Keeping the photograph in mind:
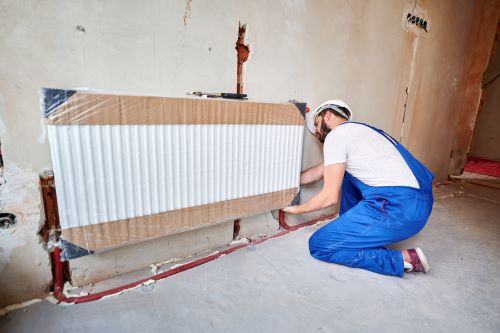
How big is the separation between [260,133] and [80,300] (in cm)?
101

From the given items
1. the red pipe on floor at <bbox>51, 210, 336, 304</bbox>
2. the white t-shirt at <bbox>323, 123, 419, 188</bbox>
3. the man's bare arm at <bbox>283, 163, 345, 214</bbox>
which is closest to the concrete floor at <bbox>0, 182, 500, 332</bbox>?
the red pipe on floor at <bbox>51, 210, 336, 304</bbox>

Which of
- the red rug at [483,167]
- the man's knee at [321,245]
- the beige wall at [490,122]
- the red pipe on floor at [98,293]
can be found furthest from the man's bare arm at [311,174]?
the beige wall at [490,122]

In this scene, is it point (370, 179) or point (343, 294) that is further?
point (370, 179)

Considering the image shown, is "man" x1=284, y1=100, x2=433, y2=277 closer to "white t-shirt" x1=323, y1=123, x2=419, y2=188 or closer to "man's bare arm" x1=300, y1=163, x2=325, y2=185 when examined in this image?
"white t-shirt" x1=323, y1=123, x2=419, y2=188

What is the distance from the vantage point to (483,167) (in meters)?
4.14

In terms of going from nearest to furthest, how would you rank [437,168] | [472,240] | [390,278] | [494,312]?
[494,312]
[390,278]
[472,240]
[437,168]

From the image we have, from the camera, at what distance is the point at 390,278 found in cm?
128

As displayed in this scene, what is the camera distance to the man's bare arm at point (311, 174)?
1.65 metres

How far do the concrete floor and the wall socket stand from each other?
1.69 m

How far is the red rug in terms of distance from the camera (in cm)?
381

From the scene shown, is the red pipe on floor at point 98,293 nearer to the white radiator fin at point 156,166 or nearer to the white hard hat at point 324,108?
the white radiator fin at point 156,166

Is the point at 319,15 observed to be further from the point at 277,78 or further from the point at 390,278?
the point at 390,278

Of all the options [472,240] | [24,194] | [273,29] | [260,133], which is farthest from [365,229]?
[24,194]

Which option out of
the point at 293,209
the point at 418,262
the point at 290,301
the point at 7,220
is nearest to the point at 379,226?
the point at 418,262
